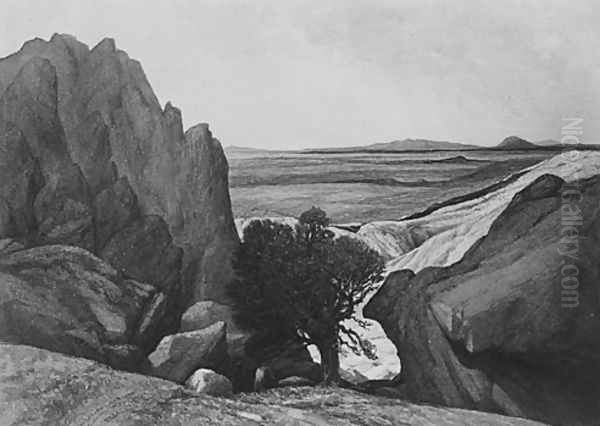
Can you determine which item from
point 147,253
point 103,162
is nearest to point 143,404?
point 147,253

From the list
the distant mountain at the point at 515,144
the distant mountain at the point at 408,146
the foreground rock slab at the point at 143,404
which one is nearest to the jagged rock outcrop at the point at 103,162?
the foreground rock slab at the point at 143,404

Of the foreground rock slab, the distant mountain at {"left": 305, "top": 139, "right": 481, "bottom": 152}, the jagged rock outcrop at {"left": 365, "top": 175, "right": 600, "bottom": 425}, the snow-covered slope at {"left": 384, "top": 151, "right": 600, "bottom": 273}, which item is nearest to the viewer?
the foreground rock slab

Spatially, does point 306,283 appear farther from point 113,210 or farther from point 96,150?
point 96,150

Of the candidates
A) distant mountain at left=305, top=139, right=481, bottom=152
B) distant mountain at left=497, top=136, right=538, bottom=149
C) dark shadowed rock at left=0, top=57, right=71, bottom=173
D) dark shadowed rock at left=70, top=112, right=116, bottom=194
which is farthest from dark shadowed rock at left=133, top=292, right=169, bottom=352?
distant mountain at left=497, top=136, right=538, bottom=149

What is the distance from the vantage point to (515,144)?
26.8ft

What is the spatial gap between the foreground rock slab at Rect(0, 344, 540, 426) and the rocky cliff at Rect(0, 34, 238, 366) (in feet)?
0.93

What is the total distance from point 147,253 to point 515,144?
3.50m

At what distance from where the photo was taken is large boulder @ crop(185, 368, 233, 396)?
7.71 meters

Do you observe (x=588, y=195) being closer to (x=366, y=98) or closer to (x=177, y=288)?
(x=366, y=98)

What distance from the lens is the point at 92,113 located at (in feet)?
26.6

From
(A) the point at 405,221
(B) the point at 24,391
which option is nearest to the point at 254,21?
(A) the point at 405,221

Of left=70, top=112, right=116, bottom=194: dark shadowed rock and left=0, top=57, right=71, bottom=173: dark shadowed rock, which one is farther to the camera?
left=70, top=112, right=116, bottom=194: dark shadowed rock

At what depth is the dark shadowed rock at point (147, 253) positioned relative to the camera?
8.08 metres

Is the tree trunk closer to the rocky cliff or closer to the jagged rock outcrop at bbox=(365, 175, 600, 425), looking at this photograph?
the jagged rock outcrop at bbox=(365, 175, 600, 425)
